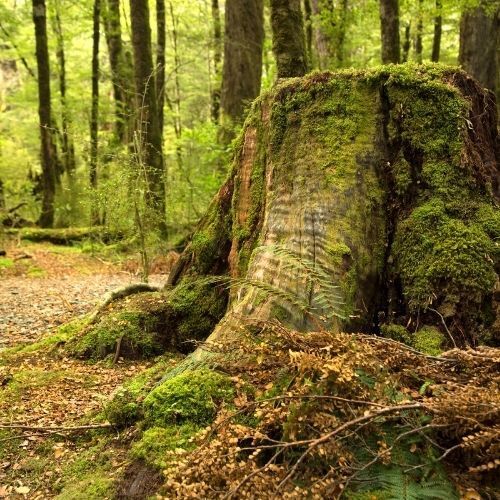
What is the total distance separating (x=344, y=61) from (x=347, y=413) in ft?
46.8

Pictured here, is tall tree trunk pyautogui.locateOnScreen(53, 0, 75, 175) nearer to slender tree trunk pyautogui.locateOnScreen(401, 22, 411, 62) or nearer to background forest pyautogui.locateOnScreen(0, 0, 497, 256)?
background forest pyautogui.locateOnScreen(0, 0, 497, 256)

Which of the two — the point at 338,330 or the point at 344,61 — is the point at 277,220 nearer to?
the point at 338,330

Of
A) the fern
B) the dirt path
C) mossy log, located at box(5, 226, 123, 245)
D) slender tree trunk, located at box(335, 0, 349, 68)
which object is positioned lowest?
the dirt path

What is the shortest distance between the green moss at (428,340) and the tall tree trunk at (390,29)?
8.37 metres

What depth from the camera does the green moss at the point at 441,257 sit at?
3.28 meters

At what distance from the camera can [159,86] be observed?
818 inches

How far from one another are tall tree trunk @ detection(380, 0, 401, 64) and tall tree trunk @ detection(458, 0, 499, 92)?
227 cm

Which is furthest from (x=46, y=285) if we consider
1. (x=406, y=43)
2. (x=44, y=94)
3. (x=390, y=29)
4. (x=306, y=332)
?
(x=406, y=43)

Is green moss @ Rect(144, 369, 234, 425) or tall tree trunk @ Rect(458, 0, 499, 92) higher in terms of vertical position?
tall tree trunk @ Rect(458, 0, 499, 92)

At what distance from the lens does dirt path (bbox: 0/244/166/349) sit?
730cm

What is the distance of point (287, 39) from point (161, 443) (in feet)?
20.9

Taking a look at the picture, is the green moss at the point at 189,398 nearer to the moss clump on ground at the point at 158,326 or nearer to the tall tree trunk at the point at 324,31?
the moss clump on ground at the point at 158,326

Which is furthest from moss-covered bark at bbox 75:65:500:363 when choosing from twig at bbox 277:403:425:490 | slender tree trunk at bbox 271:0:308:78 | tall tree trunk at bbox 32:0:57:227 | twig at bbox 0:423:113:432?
tall tree trunk at bbox 32:0:57:227

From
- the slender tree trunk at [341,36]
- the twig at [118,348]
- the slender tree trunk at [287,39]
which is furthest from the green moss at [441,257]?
the slender tree trunk at [341,36]
